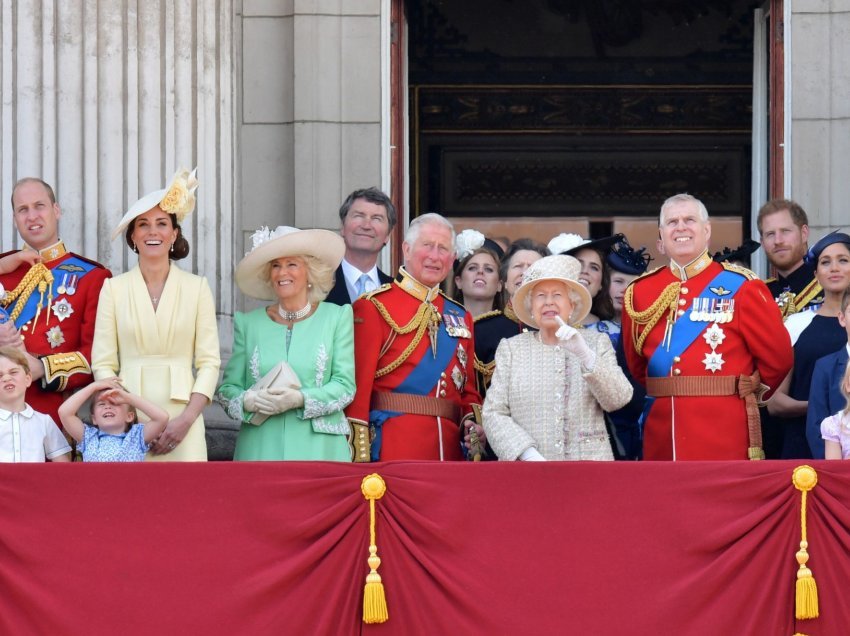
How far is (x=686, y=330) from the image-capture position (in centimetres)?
749

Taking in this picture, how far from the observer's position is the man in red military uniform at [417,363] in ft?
24.4

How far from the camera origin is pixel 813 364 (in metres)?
7.66

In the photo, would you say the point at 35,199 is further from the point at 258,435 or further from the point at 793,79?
the point at 793,79

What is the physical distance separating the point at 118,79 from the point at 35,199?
131 centimetres

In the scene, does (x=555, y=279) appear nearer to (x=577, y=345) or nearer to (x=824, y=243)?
(x=577, y=345)

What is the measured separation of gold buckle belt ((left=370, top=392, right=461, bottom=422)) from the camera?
24.6 feet

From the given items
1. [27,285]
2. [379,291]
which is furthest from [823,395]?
[27,285]

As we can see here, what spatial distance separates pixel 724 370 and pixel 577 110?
254 inches

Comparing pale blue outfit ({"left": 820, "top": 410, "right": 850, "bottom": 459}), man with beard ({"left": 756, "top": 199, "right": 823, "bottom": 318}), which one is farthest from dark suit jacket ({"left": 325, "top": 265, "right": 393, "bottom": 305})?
pale blue outfit ({"left": 820, "top": 410, "right": 850, "bottom": 459})

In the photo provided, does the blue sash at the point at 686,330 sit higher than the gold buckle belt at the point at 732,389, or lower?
higher

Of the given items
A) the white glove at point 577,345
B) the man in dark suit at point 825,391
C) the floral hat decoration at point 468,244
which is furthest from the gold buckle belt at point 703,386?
the floral hat decoration at point 468,244

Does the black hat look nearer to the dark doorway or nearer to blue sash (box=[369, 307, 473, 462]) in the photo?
blue sash (box=[369, 307, 473, 462])

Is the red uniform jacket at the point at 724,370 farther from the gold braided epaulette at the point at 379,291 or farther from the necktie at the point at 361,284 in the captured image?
the necktie at the point at 361,284

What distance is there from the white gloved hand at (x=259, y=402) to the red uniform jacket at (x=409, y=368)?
0.34 m
